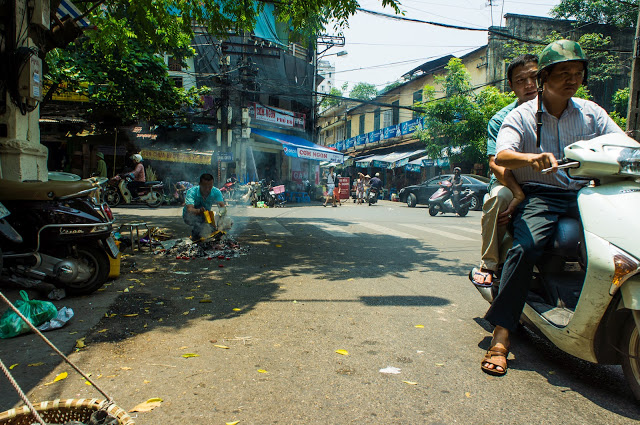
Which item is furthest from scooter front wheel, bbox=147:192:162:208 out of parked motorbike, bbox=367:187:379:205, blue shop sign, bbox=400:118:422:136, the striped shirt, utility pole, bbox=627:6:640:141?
blue shop sign, bbox=400:118:422:136

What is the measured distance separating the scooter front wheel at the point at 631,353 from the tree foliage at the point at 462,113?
18877 mm

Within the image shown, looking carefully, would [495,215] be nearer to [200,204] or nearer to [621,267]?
[621,267]

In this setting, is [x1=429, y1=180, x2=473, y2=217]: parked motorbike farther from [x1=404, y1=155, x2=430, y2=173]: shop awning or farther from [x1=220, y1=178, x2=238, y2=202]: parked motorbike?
[x1=404, y1=155, x2=430, y2=173]: shop awning

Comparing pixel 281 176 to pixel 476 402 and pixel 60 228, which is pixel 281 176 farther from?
pixel 476 402

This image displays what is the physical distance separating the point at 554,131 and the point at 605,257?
0.96 m

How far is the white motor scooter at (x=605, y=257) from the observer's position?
201 cm

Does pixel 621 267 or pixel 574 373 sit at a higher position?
pixel 621 267

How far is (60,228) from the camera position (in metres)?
4.00

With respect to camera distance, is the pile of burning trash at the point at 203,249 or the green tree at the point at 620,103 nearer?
the pile of burning trash at the point at 203,249

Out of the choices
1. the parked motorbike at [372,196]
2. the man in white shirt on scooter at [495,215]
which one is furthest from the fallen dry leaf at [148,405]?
→ the parked motorbike at [372,196]

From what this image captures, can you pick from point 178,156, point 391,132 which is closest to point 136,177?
point 178,156

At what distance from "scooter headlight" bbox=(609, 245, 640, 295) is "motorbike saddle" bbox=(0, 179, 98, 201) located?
14.1 ft

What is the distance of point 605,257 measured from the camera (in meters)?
2.06

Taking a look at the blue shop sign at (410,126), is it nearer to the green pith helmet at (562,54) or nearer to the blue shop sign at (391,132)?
the blue shop sign at (391,132)
